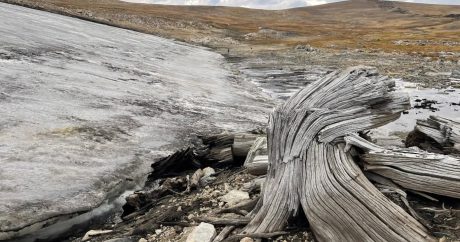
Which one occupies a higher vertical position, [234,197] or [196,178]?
[234,197]

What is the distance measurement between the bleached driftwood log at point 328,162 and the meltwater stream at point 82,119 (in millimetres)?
3229

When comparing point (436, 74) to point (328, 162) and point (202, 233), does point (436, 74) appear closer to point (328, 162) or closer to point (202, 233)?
point (328, 162)

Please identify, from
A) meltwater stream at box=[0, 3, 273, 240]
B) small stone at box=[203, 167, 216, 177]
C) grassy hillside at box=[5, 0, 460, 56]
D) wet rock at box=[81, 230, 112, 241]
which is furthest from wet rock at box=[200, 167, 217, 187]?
grassy hillside at box=[5, 0, 460, 56]

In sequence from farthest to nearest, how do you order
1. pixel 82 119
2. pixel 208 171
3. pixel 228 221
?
1. pixel 82 119
2. pixel 208 171
3. pixel 228 221

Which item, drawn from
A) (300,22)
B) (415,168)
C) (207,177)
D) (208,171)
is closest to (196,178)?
(207,177)

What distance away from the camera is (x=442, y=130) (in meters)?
7.39

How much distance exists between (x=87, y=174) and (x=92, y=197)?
90cm

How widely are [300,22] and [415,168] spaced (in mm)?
124265

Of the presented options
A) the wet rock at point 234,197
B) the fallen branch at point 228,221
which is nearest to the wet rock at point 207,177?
the wet rock at point 234,197

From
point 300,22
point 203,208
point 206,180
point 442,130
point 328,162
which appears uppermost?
point 442,130

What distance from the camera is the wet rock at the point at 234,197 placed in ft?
22.5

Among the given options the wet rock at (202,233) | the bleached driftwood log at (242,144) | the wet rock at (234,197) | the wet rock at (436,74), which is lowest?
the wet rock at (436,74)

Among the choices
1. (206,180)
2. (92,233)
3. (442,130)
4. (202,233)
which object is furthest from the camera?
(206,180)

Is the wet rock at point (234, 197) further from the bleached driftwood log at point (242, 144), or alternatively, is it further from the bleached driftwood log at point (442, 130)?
the bleached driftwood log at point (442, 130)
